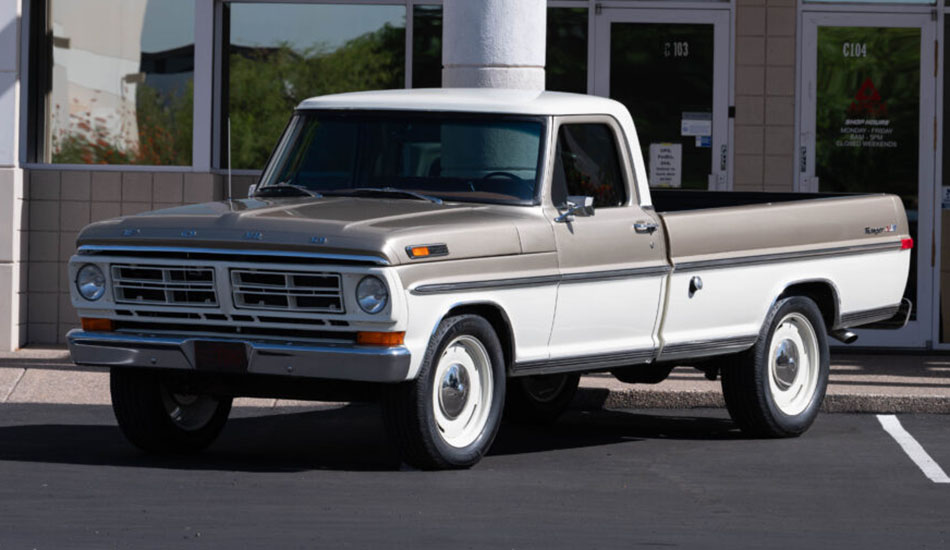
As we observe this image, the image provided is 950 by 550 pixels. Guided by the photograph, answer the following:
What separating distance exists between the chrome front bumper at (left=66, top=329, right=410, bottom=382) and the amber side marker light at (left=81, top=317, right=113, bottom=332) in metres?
0.07

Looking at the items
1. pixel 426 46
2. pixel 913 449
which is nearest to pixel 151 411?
pixel 913 449

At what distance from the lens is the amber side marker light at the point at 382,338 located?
845 cm

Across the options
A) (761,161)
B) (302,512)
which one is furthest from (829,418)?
(302,512)

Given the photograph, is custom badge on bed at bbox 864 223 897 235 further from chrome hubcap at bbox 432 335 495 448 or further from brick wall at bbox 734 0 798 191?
brick wall at bbox 734 0 798 191

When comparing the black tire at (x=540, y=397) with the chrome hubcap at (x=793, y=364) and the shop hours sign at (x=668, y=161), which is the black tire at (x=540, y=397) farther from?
the shop hours sign at (x=668, y=161)

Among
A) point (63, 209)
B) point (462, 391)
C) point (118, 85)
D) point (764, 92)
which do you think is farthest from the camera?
point (764, 92)

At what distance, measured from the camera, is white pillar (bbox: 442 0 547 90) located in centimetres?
1277

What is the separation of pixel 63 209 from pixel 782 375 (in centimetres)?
648

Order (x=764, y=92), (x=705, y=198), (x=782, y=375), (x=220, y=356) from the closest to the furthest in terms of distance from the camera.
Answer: (x=220, y=356)
(x=782, y=375)
(x=705, y=198)
(x=764, y=92)

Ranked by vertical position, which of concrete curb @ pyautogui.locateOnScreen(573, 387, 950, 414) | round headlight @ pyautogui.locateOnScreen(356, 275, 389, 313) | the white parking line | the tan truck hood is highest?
the tan truck hood

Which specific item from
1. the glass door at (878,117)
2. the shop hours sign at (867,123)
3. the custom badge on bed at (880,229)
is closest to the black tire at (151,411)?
the custom badge on bed at (880,229)

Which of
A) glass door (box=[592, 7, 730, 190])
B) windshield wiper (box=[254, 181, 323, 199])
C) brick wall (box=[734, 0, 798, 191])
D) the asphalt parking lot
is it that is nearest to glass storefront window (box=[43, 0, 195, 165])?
glass door (box=[592, 7, 730, 190])

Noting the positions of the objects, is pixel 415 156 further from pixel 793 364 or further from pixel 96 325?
pixel 793 364

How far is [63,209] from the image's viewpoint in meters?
14.8
